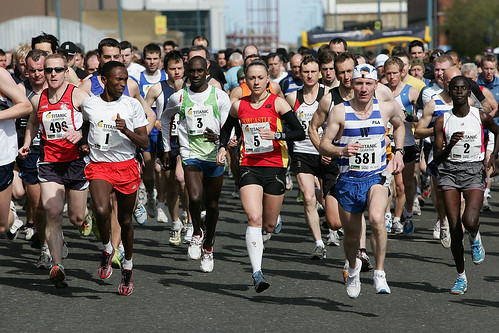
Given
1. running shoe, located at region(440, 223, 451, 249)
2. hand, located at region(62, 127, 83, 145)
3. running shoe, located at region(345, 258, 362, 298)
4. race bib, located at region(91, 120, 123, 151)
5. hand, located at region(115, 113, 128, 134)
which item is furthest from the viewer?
running shoe, located at region(440, 223, 451, 249)

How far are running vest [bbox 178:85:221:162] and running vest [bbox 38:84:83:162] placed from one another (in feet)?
4.16

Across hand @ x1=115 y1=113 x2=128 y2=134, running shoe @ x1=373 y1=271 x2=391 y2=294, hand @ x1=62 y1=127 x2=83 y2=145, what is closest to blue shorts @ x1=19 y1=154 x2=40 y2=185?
hand @ x1=62 y1=127 x2=83 y2=145

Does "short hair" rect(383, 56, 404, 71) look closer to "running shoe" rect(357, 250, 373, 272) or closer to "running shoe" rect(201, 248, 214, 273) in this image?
"running shoe" rect(357, 250, 373, 272)

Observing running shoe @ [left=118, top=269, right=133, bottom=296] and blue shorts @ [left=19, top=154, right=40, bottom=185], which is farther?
blue shorts @ [left=19, top=154, right=40, bottom=185]

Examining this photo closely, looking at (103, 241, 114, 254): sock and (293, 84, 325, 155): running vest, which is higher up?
(293, 84, 325, 155): running vest

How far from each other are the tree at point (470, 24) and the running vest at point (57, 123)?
70871 millimetres

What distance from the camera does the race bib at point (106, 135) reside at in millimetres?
8492

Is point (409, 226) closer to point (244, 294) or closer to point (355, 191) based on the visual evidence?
point (244, 294)

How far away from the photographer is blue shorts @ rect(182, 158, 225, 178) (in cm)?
994

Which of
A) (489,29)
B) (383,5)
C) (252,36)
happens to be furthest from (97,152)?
(252,36)

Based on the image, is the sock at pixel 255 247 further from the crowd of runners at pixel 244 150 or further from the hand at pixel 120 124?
the hand at pixel 120 124

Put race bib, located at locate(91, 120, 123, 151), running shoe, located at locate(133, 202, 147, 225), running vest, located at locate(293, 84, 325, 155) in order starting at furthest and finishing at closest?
running shoe, located at locate(133, 202, 147, 225)
running vest, located at locate(293, 84, 325, 155)
race bib, located at locate(91, 120, 123, 151)

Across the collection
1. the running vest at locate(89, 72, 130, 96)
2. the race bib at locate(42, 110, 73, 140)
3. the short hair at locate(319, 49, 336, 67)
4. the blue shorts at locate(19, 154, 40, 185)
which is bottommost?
the blue shorts at locate(19, 154, 40, 185)

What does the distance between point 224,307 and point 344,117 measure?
181 centimetres
